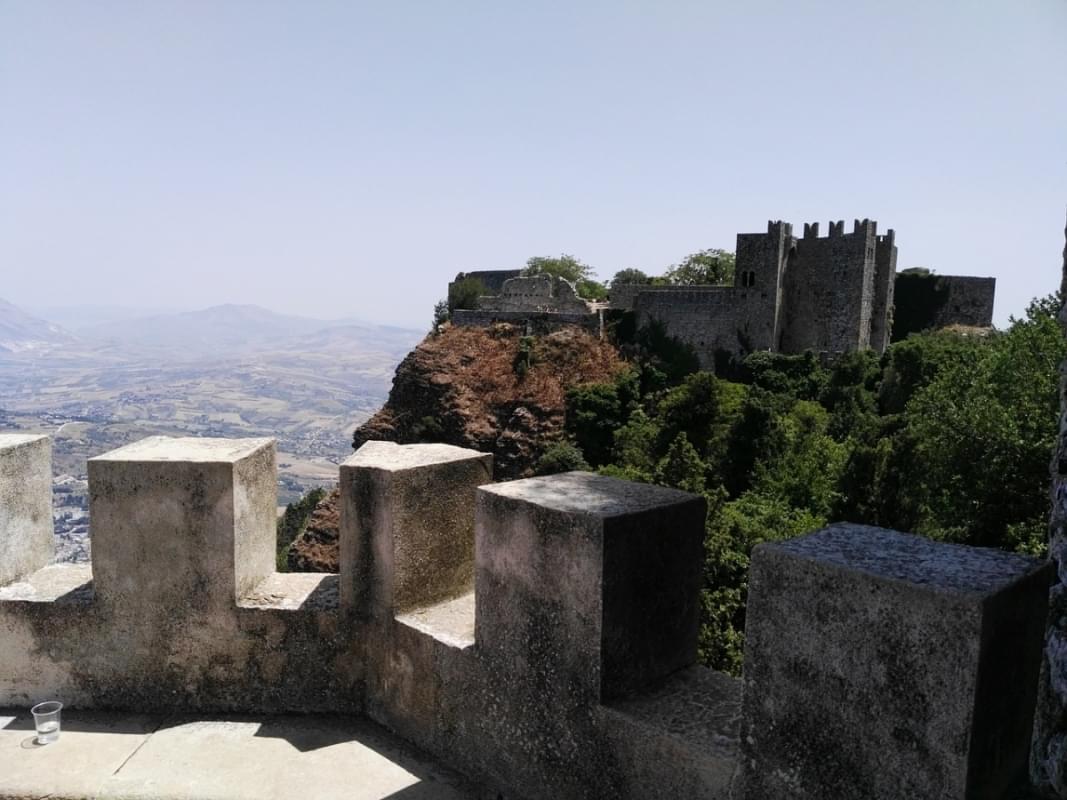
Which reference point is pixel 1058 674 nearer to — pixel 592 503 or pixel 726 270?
pixel 592 503

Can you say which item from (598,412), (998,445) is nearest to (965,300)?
(598,412)

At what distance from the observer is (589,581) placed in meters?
2.83

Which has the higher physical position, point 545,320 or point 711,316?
point 711,316

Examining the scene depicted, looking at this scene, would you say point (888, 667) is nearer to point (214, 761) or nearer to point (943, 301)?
point (214, 761)

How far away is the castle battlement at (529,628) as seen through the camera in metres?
1.94

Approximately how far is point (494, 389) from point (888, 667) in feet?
129

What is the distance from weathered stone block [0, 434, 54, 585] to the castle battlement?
15 mm

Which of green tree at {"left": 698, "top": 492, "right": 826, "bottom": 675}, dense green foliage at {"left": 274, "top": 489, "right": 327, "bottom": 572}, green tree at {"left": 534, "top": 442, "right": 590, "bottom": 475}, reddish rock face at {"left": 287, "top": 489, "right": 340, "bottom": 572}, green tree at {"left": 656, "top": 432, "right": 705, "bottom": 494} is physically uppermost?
green tree at {"left": 656, "top": 432, "right": 705, "bottom": 494}

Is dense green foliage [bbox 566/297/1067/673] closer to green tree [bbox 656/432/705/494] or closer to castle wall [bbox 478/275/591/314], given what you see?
green tree [bbox 656/432/705/494]

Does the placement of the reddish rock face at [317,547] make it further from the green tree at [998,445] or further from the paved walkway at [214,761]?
the paved walkway at [214,761]

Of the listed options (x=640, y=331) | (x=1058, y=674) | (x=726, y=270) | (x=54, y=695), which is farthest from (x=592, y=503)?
(x=726, y=270)

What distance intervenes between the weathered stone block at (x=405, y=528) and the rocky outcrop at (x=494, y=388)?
33.5 meters

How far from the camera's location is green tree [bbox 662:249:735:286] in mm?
59178

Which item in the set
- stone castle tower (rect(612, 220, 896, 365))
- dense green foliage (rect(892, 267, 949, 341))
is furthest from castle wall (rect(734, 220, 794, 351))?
dense green foliage (rect(892, 267, 949, 341))
